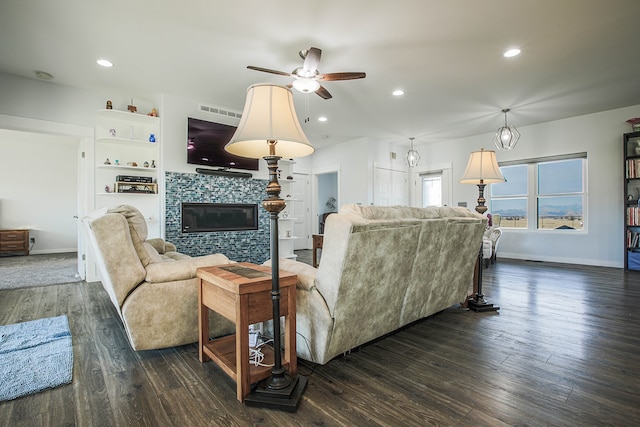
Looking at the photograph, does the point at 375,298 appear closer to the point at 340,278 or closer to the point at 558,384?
the point at 340,278

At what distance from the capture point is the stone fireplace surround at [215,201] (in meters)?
4.61

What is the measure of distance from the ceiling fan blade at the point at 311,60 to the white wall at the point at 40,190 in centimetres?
624

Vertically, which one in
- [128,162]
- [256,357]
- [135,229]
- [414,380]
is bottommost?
[414,380]

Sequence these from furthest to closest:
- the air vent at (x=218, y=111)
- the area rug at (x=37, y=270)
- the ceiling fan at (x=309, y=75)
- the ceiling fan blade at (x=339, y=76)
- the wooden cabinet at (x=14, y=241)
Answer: the wooden cabinet at (x=14, y=241)
the air vent at (x=218, y=111)
the area rug at (x=37, y=270)
the ceiling fan blade at (x=339, y=76)
the ceiling fan at (x=309, y=75)

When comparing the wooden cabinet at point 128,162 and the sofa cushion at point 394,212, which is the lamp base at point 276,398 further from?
the wooden cabinet at point 128,162

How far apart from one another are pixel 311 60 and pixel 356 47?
23.3 inches

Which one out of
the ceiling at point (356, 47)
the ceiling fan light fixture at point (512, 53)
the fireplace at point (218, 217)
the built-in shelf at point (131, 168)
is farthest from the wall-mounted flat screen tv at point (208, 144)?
the ceiling fan light fixture at point (512, 53)

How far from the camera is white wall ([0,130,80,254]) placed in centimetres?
669

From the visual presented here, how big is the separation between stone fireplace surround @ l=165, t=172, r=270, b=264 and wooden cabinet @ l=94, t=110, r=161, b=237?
9.8 inches

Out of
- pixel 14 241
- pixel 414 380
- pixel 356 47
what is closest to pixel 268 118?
pixel 414 380

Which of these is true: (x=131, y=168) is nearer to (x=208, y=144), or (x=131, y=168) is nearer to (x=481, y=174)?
(x=208, y=144)

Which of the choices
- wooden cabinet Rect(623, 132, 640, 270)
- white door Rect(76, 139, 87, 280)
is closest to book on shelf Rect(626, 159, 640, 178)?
wooden cabinet Rect(623, 132, 640, 270)

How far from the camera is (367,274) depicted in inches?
68.1

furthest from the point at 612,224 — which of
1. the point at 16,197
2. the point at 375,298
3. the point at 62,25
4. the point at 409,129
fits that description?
the point at 16,197
